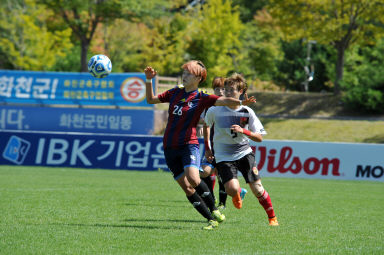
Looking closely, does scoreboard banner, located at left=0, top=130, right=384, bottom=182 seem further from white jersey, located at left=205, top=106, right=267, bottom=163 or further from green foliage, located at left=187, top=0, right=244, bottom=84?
green foliage, located at left=187, top=0, right=244, bottom=84

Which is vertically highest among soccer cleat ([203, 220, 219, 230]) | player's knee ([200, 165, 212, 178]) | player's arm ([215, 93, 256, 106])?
player's arm ([215, 93, 256, 106])

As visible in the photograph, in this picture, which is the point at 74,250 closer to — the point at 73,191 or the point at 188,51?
the point at 73,191

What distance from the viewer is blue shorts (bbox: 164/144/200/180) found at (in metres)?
7.25

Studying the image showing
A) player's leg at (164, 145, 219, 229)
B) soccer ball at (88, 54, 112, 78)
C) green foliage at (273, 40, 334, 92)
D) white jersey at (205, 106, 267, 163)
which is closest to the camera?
player's leg at (164, 145, 219, 229)

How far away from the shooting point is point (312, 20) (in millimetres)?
32562

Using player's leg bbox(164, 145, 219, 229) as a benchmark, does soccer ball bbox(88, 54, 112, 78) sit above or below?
above

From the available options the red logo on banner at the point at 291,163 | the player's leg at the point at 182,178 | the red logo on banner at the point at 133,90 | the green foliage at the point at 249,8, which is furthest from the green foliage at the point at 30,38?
the player's leg at the point at 182,178

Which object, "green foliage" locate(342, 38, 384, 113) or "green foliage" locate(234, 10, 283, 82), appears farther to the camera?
"green foliage" locate(234, 10, 283, 82)

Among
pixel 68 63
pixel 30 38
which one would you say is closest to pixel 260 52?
pixel 68 63

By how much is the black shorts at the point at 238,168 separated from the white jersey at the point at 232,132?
6 centimetres

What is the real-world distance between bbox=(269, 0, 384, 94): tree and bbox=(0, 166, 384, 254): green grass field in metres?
18.6

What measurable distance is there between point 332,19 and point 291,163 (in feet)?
49.9

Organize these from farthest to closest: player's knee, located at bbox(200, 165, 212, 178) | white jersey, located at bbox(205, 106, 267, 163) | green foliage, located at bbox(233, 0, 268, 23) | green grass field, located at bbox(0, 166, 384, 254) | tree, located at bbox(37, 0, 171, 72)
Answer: green foliage, located at bbox(233, 0, 268, 23) → tree, located at bbox(37, 0, 171, 72) → player's knee, located at bbox(200, 165, 212, 178) → white jersey, located at bbox(205, 106, 267, 163) → green grass field, located at bbox(0, 166, 384, 254)

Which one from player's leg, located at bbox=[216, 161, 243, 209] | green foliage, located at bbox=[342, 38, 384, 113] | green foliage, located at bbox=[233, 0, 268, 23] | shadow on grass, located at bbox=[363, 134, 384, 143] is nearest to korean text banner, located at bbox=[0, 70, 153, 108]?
shadow on grass, located at bbox=[363, 134, 384, 143]
